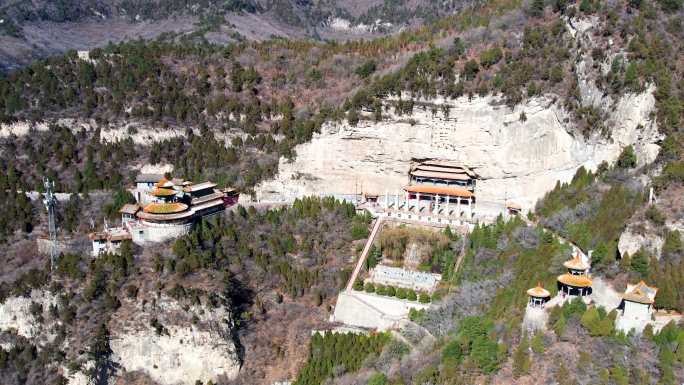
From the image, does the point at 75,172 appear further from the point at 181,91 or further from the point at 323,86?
the point at 323,86

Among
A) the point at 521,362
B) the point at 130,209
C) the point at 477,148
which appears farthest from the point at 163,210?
the point at 521,362

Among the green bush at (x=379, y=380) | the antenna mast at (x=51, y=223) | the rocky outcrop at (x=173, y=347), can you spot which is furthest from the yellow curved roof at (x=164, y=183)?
the green bush at (x=379, y=380)

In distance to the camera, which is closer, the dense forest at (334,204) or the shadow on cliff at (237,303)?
the dense forest at (334,204)

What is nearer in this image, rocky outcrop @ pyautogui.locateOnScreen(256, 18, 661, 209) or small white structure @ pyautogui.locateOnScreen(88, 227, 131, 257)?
small white structure @ pyautogui.locateOnScreen(88, 227, 131, 257)

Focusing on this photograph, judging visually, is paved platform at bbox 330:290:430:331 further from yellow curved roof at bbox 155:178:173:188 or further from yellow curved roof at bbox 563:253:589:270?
yellow curved roof at bbox 155:178:173:188

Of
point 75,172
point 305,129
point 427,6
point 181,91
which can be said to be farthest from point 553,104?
point 427,6

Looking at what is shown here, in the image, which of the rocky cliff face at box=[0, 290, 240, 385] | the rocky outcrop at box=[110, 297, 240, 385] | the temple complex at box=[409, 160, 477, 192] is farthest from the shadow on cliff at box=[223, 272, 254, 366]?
the temple complex at box=[409, 160, 477, 192]

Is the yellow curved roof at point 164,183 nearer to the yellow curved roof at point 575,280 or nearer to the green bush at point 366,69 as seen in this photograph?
the green bush at point 366,69
